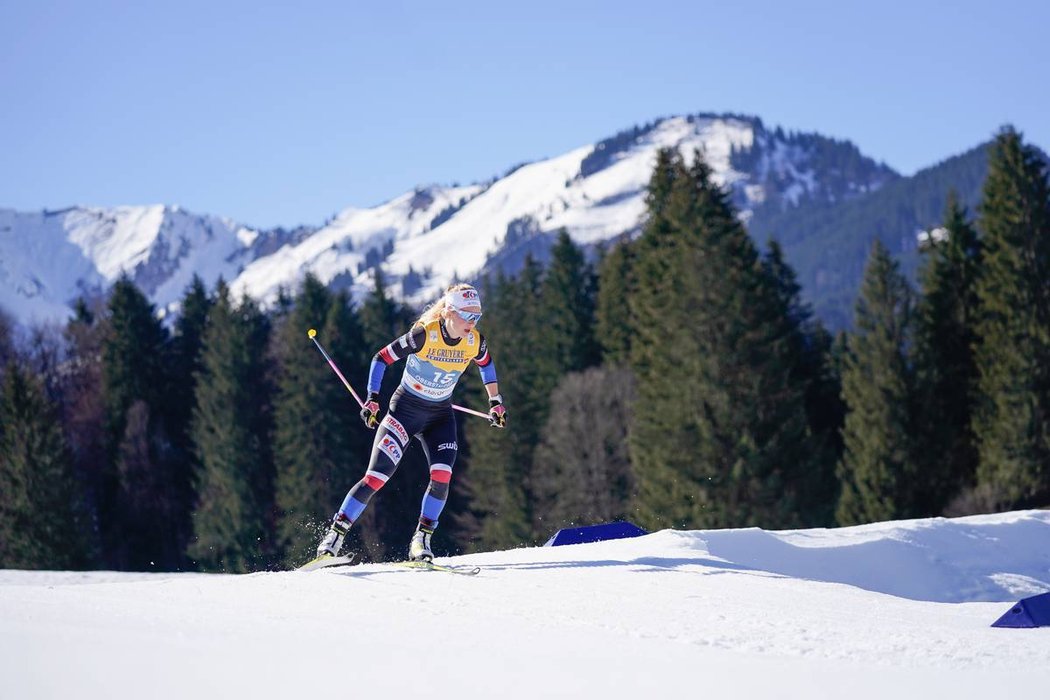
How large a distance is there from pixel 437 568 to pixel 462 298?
8.69 feet

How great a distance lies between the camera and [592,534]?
1233 cm

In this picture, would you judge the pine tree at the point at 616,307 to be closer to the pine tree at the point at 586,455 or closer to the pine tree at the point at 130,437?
the pine tree at the point at 586,455

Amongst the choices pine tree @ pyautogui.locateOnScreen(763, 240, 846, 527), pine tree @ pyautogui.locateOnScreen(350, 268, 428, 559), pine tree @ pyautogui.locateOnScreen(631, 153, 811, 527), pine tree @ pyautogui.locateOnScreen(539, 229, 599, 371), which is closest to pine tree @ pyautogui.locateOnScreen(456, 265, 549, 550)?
pine tree @ pyautogui.locateOnScreen(539, 229, 599, 371)

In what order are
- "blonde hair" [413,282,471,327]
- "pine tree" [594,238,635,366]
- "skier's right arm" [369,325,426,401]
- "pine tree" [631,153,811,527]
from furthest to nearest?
"pine tree" [594,238,635,366] < "pine tree" [631,153,811,527] < "blonde hair" [413,282,471,327] < "skier's right arm" [369,325,426,401]

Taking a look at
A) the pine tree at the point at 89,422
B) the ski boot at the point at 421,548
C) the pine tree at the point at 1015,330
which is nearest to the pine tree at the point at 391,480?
the pine tree at the point at 89,422

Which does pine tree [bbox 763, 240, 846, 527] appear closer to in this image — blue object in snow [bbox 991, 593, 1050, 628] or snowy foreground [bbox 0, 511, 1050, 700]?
snowy foreground [bbox 0, 511, 1050, 700]

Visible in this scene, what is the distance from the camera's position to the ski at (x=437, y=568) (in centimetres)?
907

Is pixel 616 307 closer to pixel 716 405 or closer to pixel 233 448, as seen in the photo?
pixel 716 405

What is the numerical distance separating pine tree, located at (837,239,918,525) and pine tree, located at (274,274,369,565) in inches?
803

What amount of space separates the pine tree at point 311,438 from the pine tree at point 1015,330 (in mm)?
24763

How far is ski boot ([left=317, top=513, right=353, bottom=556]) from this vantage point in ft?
33.0

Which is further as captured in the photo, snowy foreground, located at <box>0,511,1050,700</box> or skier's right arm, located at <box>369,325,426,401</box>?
skier's right arm, located at <box>369,325,426,401</box>

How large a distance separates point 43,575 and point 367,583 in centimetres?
1395

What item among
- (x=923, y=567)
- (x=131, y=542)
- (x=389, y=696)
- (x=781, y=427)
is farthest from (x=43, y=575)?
(x=131, y=542)
